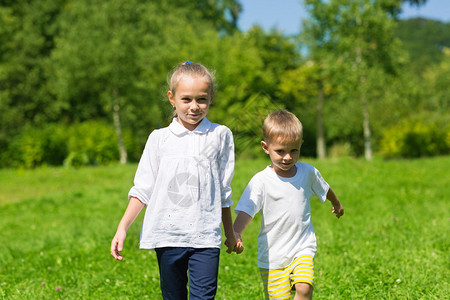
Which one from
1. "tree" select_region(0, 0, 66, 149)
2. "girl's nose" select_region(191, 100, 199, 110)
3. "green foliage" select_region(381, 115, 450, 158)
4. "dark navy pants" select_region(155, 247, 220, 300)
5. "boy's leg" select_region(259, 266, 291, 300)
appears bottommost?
"boy's leg" select_region(259, 266, 291, 300)

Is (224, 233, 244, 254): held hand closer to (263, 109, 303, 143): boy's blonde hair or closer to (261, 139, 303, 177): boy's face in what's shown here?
(261, 139, 303, 177): boy's face

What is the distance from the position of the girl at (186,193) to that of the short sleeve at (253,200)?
0.52 ft

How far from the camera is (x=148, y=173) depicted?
9.16 ft

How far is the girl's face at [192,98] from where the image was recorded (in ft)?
8.95

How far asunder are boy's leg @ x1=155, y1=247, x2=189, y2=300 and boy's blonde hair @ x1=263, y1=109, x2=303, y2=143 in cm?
87

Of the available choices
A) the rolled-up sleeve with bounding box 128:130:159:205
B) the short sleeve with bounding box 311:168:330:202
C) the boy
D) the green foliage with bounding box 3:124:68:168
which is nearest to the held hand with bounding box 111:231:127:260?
the rolled-up sleeve with bounding box 128:130:159:205

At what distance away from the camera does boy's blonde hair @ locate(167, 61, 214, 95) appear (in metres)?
2.76

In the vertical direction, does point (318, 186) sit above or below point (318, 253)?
above

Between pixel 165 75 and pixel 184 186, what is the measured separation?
2400 centimetres

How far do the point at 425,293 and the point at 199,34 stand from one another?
27.0 meters

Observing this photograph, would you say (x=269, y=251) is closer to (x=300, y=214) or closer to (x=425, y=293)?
(x=300, y=214)

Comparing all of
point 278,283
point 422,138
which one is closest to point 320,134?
point 422,138

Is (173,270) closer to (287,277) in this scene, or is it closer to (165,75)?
(287,277)

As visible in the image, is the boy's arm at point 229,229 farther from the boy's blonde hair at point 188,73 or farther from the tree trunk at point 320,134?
the tree trunk at point 320,134
